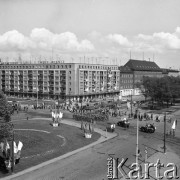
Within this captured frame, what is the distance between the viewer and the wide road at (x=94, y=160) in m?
27.9

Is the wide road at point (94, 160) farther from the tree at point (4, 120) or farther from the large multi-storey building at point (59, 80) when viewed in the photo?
the large multi-storey building at point (59, 80)

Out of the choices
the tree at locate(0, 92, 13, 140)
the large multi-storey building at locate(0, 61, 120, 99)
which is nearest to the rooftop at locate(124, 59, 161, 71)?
the large multi-storey building at locate(0, 61, 120, 99)

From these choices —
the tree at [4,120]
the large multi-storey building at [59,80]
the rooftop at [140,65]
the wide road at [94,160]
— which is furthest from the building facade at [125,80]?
the tree at [4,120]

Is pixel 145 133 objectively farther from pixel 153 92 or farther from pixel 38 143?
pixel 153 92

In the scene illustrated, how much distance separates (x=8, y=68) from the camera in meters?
132

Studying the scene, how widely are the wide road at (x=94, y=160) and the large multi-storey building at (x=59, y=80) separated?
64.0 meters

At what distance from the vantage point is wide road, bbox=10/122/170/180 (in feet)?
91.5

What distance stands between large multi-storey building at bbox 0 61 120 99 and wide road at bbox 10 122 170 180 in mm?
63958

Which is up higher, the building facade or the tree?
the building facade

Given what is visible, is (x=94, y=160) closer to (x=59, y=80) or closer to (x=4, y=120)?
(x=4, y=120)

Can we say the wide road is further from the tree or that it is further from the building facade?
the building facade

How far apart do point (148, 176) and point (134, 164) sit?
155 inches

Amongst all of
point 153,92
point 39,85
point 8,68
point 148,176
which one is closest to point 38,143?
point 148,176

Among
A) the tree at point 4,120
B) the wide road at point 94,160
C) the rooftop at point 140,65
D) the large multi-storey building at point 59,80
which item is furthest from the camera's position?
the rooftop at point 140,65
